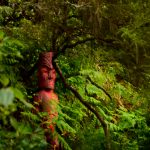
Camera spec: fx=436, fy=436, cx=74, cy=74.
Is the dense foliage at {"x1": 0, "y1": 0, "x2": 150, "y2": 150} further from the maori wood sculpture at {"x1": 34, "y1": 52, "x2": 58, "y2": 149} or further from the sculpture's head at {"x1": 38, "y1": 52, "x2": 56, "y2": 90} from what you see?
the sculpture's head at {"x1": 38, "y1": 52, "x2": 56, "y2": 90}

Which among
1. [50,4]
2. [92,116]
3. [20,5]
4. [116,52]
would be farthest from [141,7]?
[92,116]

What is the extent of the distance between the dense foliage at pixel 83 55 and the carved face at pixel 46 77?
0.25m

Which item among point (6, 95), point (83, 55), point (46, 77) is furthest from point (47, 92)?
point (6, 95)

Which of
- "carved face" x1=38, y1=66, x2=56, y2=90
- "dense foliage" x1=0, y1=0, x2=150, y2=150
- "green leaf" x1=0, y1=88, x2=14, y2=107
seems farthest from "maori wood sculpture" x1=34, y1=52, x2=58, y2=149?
"green leaf" x1=0, y1=88, x2=14, y2=107

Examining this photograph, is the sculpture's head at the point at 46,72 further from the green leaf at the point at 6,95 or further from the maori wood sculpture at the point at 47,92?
the green leaf at the point at 6,95

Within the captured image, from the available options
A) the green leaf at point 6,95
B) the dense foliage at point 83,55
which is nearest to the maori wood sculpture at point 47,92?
the dense foliage at point 83,55

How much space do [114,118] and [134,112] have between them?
2.75 ft

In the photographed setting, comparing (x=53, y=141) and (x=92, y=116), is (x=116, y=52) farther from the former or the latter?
(x=92, y=116)

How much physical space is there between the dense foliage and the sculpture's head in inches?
10.0

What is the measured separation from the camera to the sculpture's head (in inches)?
221

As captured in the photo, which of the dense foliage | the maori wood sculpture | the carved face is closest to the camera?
the dense foliage

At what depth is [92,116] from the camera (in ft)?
24.7

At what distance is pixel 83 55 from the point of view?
683 centimetres

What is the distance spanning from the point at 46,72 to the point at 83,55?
1.32 metres
